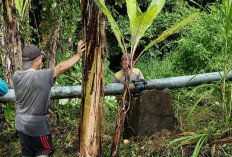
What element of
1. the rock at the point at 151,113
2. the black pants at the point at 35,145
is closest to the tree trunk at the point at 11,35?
the black pants at the point at 35,145

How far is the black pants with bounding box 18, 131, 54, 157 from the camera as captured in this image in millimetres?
3271

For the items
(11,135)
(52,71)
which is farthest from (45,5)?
(52,71)

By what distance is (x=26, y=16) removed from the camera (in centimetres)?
488

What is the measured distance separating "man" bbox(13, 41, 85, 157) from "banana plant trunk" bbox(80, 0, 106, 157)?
0.42m

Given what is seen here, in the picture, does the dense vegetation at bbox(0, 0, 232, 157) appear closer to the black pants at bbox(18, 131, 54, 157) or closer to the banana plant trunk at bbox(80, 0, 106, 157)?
the banana plant trunk at bbox(80, 0, 106, 157)

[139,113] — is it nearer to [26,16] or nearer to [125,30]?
[26,16]

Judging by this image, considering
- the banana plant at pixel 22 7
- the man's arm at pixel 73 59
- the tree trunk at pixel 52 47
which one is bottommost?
the man's arm at pixel 73 59

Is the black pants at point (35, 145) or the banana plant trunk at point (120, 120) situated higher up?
the banana plant trunk at point (120, 120)

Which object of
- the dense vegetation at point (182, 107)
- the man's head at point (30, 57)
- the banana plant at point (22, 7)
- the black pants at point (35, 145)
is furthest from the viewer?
the banana plant at point (22, 7)

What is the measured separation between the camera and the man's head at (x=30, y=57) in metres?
3.16

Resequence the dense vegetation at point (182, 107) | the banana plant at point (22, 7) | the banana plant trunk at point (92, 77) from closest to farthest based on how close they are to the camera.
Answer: the banana plant trunk at point (92, 77) → the dense vegetation at point (182, 107) → the banana plant at point (22, 7)

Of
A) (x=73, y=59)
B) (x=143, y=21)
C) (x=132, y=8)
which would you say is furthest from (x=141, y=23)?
(x=73, y=59)

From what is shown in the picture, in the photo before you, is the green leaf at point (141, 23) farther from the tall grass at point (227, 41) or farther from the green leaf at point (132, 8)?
the tall grass at point (227, 41)

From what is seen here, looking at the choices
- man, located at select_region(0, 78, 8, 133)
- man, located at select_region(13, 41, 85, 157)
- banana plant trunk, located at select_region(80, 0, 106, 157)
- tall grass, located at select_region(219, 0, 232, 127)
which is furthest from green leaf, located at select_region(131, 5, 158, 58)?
man, located at select_region(0, 78, 8, 133)
